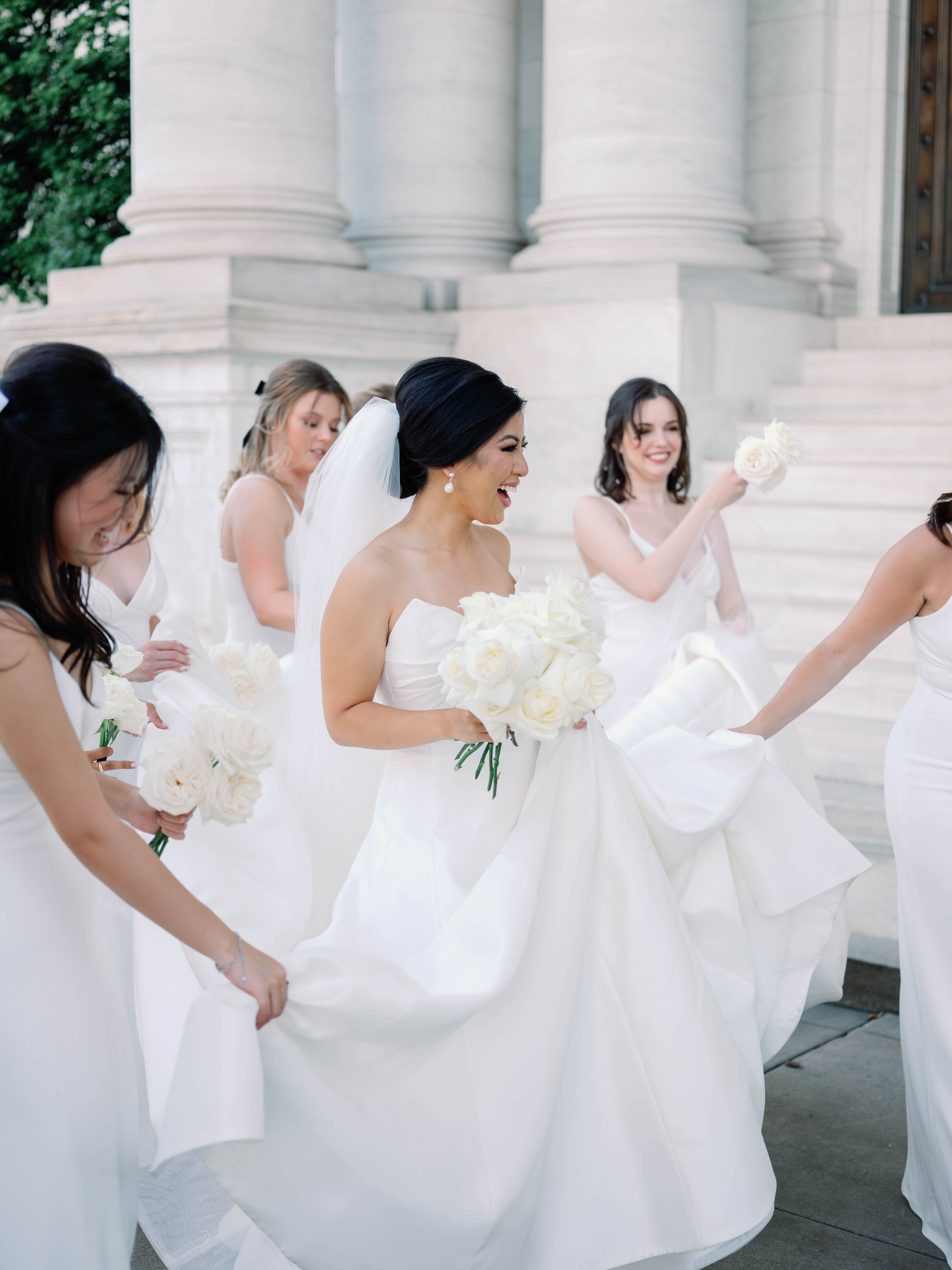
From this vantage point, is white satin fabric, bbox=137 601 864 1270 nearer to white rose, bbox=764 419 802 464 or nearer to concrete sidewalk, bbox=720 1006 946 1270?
concrete sidewalk, bbox=720 1006 946 1270

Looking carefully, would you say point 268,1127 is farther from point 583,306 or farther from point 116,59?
point 116,59

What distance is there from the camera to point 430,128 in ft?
32.3

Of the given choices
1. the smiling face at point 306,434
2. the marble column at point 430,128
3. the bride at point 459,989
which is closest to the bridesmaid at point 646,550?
the smiling face at point 306,434

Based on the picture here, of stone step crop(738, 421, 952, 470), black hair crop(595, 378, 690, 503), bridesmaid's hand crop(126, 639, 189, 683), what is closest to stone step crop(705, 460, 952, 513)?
stone step crop(738, 421, 952, 470)

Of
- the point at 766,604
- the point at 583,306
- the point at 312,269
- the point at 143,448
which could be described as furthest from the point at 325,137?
the point at 143,448

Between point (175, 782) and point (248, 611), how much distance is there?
291 cm

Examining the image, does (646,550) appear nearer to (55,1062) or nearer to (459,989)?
(459,989)

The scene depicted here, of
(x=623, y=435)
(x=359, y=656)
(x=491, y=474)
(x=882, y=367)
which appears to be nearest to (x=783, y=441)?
(x=623, y=435)

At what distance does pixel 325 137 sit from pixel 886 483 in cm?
441

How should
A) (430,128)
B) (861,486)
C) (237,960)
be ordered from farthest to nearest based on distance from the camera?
(430,128) < (861,486) < (237,960)

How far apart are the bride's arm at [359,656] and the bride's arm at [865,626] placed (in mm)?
1078

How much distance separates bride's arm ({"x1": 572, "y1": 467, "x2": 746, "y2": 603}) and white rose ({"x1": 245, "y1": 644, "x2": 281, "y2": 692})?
4.90 feet

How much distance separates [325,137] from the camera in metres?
9.19

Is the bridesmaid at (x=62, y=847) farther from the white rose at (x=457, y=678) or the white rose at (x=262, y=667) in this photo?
the white rose at (x=262, y=667)
